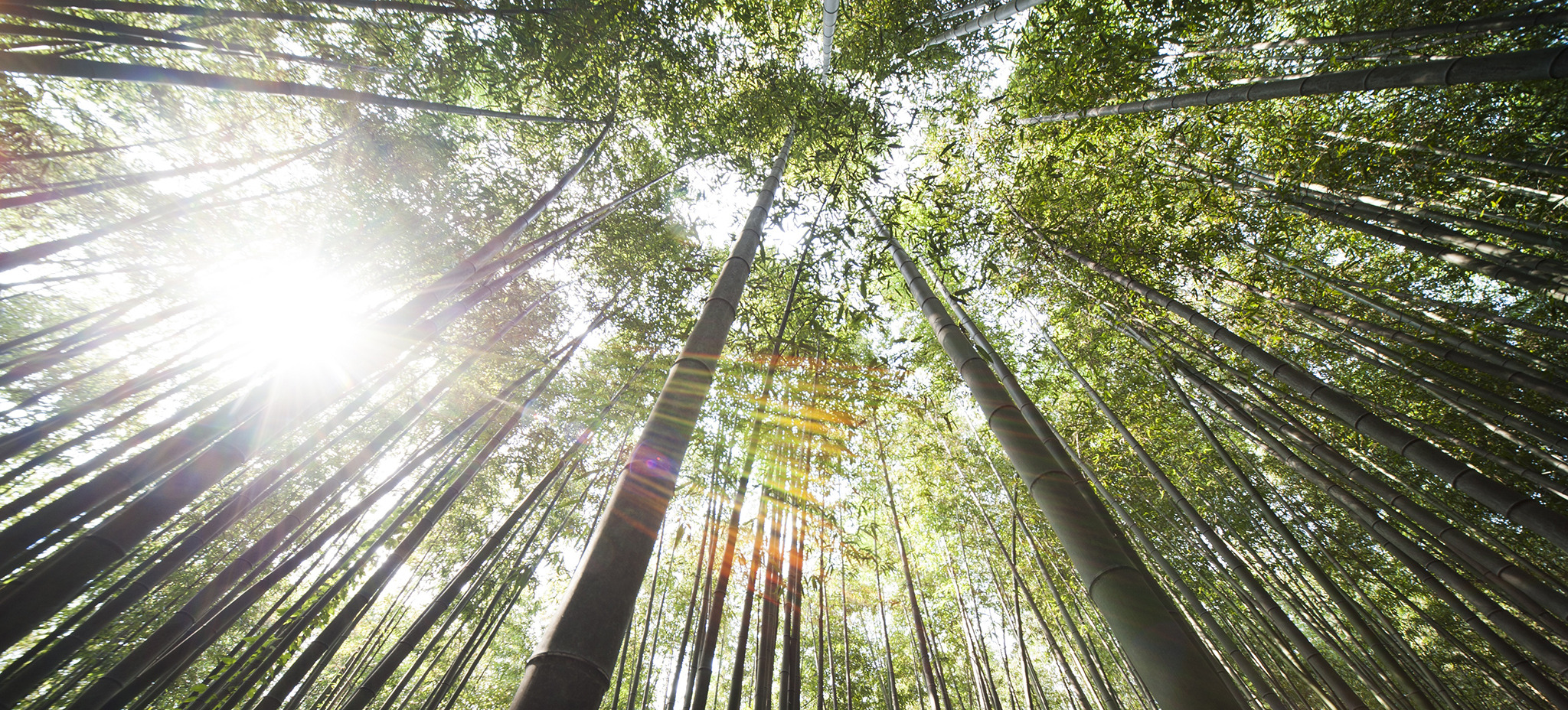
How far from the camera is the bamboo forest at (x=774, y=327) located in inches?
83.3

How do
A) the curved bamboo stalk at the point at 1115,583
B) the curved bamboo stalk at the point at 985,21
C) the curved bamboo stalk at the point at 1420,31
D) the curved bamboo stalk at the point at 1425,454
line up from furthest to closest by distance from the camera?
1. the curved bamboo stalk at the point at 985,21
2. the curved bamboo stalk at the point at 1420,31
3. the curved bamboo stalk at the point at 1425,454
4. the curved bamboo stalk at the point at 1115,583

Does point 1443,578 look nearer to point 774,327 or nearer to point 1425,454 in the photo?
point 1425,454

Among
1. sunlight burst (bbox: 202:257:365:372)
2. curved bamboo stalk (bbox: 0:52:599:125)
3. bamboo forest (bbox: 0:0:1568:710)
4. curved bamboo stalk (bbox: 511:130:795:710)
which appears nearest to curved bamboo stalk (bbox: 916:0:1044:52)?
bamboo forest (bbox: 0:0:1568:710)

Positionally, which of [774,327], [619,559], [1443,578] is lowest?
[619,559]

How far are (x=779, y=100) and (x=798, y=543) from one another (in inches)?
135

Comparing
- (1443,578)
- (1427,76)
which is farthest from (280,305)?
(1443,578)

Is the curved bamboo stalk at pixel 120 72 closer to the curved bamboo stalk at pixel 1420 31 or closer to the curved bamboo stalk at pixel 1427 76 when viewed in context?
the curved bamboo stalk at pixel 1427 76

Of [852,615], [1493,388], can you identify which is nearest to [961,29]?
[1493,388]

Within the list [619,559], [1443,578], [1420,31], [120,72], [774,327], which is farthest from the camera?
[774,327]

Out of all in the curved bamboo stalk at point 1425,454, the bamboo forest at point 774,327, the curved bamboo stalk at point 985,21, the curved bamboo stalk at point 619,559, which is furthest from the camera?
the curved bamboo stalk at point 985,21

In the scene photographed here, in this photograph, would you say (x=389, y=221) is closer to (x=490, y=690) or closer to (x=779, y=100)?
(x=779, y=100)

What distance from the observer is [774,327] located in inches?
152

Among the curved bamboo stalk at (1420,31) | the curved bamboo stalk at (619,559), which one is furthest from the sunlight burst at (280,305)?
the curved bamboo stalk at (1420,31)

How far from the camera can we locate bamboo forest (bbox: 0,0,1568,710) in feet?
6.94
